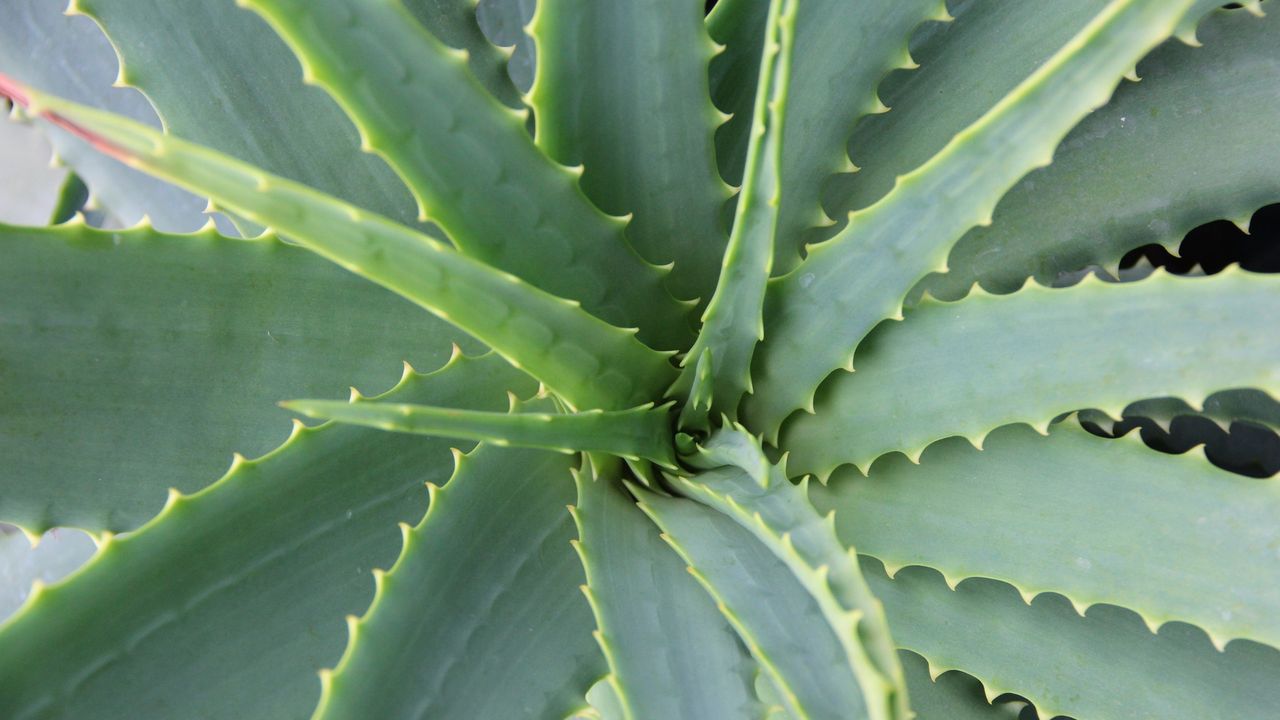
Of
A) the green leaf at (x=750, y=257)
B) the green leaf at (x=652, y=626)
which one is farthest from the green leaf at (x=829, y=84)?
the green leaf at (x=652, y=626)

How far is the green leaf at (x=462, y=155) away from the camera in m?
0.41

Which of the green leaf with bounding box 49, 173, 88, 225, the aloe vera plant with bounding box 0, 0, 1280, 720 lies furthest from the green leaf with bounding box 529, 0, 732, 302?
the green leaf with bounding box 49, 173, 88, 225

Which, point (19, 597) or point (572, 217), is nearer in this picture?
point (572, 217)

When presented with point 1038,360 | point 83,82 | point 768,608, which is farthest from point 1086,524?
point 83,82

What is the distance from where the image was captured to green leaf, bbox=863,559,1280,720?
55cm

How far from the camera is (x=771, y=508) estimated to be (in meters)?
0.46

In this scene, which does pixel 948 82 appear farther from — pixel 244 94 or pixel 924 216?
pixel 244 94

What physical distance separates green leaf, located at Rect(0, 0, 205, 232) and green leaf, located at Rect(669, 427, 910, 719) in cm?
47

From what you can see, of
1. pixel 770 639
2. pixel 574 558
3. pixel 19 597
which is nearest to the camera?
pixel 770 639

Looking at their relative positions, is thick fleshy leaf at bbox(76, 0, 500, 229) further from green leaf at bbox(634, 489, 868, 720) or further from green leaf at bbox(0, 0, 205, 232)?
green leaf at bbox(634, 489, 868, 720)

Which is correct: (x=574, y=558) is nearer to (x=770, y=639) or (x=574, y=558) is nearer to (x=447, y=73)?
(x=770, y=639)

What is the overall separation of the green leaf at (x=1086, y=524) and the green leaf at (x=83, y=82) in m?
0.56

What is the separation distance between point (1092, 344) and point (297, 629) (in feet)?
1.51

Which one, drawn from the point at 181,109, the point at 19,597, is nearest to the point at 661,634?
the point at 181,109
